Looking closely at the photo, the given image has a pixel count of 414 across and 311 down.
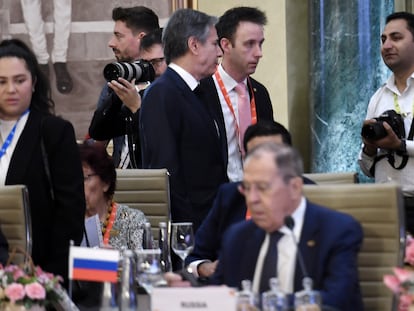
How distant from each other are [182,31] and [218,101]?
0.50 metres

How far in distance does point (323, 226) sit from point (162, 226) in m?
1.41

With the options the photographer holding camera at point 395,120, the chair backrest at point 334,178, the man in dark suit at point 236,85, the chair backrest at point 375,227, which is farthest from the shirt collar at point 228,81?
the chair backrest at point 375,227

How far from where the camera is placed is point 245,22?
7.15 metres

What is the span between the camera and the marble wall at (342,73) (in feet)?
28.6

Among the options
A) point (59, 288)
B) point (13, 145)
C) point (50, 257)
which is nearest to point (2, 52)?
point (13, 145)

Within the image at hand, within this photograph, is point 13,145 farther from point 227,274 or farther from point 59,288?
point 227,274

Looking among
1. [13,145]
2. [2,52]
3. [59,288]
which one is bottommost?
[59,288]

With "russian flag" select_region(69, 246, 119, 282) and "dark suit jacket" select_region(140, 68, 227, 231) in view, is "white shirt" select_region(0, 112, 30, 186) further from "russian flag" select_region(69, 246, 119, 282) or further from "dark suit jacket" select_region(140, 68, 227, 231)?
"russian flag" select_region(69, 246, 119, 282)

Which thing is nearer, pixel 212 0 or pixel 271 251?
pixel 271 251

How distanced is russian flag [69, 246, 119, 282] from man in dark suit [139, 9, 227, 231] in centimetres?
205

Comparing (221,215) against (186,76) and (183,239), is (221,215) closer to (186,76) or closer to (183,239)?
(183,239)

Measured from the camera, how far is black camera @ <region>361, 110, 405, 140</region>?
6.84m

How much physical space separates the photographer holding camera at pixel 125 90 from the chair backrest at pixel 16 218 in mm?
1950

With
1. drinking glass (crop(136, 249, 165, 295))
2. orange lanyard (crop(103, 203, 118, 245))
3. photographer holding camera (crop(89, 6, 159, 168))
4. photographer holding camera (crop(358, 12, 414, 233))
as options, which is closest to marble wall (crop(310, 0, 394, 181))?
photographer holding camera (crop(358, 12, 414, 233))
